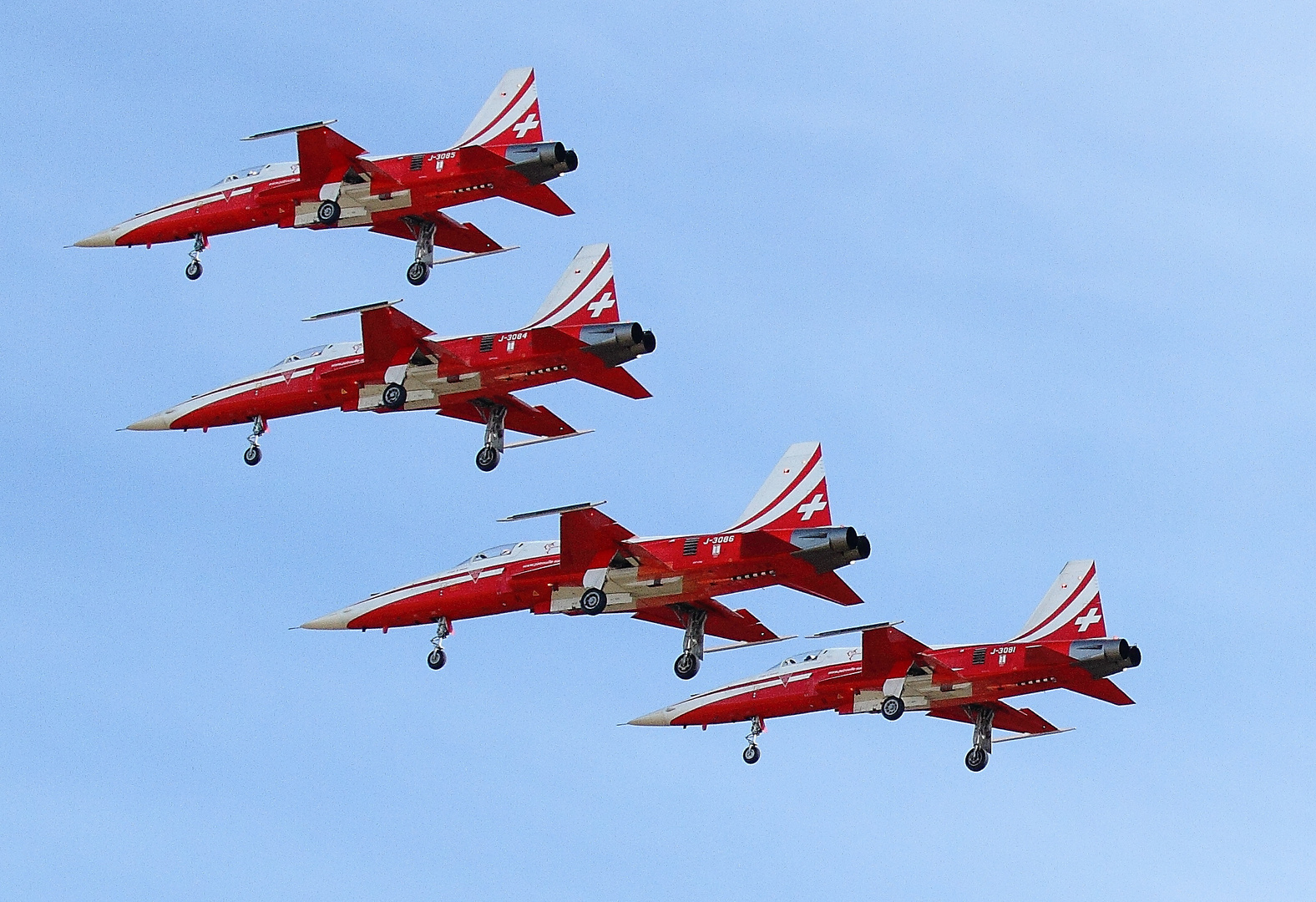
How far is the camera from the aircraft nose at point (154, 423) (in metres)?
111

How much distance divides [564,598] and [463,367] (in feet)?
24.1

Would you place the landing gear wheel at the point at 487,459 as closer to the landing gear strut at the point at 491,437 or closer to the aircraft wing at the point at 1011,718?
the landing gear strut at the point at 491,437

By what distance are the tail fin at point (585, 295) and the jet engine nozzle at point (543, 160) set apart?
2.79 meters

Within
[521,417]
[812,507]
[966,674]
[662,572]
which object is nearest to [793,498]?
[812,507]

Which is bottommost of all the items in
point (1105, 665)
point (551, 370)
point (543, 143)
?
point (1105, 665)

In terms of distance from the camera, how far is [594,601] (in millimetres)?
100938

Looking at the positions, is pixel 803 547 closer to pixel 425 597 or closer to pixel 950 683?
pixel 950 683

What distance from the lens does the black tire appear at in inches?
4060

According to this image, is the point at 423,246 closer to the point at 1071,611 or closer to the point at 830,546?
the point at 830,546

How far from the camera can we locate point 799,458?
99875 mm

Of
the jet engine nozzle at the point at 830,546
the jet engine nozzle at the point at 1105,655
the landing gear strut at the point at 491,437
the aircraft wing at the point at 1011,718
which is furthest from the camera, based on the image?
the aircraft wing at the point at 1011,718

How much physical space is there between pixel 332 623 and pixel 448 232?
41.6 ft

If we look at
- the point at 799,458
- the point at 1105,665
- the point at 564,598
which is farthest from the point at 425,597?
the point at 1105,665

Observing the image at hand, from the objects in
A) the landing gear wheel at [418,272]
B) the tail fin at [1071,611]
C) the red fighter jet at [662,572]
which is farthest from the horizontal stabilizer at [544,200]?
the tail fin at [1071,611]
